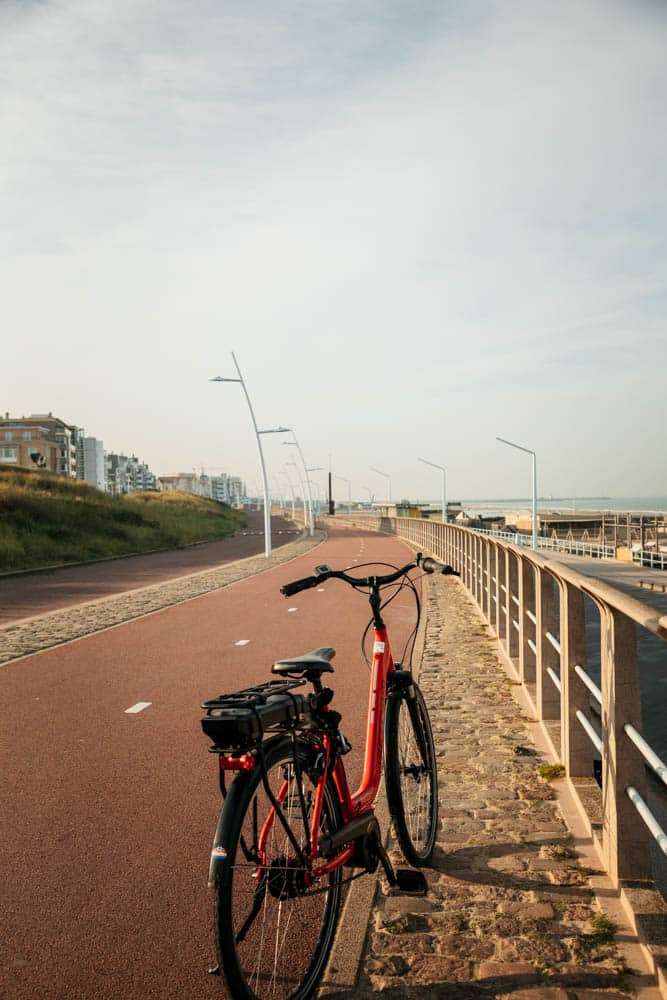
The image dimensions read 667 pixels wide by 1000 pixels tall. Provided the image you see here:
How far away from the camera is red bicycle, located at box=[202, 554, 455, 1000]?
258 centimetres

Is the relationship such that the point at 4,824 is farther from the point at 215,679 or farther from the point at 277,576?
the point at 277,576

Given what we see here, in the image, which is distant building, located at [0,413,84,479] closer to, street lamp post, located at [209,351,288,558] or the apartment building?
the apartment building

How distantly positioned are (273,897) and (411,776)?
1.49m

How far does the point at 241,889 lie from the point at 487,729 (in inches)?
160

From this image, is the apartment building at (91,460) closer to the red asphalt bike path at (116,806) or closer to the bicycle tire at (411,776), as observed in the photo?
the red asphalt bike path at (116,806)

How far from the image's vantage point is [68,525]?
3703cm

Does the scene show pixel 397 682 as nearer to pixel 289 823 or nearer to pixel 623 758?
pixel 623 758

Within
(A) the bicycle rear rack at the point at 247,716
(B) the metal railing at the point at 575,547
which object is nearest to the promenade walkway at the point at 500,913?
(A) the bicycle rear rack at the point at 247,716

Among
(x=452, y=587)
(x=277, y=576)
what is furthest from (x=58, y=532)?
(x=452, y=587)

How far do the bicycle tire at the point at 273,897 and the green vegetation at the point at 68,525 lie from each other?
2411 cm

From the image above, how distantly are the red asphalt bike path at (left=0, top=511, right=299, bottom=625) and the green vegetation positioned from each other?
143 cm

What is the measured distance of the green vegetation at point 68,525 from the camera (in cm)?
3041

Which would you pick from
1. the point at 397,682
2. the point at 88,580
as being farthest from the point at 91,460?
the point at 397,682

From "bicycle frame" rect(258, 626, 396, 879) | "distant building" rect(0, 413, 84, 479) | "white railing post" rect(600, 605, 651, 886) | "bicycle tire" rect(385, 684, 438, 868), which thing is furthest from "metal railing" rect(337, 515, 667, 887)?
"distant building" rect(0, 413, 84, 479)
